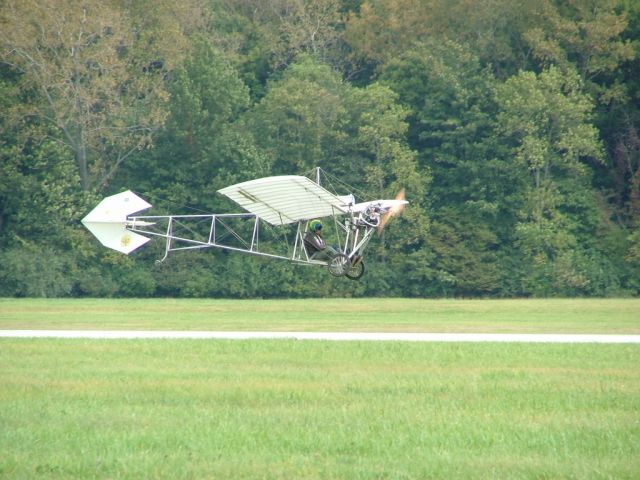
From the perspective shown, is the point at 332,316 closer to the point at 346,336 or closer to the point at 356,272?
the point at 356,272

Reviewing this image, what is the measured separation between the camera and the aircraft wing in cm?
2670

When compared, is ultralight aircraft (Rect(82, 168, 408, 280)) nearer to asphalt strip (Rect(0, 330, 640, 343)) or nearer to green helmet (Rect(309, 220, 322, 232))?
green helmet (Rect(309, 220, 322, 232))

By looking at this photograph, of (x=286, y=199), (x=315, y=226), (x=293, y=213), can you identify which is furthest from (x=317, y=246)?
(x=293, y=213)

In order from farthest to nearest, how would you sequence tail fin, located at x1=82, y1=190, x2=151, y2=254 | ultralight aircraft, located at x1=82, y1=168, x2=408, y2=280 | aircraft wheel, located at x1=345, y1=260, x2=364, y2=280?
1. tail fin, located at x1=82, y1=190, x2=151, y2=254
2. aircraft wheel, located at x1=345, y1=260, x2=364, y2=280
3. ultralight aircraft, located at x1=82, y1=168, x2=408, y2=280

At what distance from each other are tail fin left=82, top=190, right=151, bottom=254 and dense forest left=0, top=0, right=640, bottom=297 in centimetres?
1624

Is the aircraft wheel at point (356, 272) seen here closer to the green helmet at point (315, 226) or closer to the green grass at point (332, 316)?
the green grass at point (332, 316)

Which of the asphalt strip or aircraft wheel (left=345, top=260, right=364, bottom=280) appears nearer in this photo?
the asphalt strip

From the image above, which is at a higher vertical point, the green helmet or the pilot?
the green helmet

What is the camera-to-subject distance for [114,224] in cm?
2995

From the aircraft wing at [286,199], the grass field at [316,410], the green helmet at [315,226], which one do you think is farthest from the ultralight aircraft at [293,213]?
the grass field at [316,410]

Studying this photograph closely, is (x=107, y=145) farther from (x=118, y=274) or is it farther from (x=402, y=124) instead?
(x=402, y=124)

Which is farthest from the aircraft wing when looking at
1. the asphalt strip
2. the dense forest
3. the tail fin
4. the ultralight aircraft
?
the dense forest

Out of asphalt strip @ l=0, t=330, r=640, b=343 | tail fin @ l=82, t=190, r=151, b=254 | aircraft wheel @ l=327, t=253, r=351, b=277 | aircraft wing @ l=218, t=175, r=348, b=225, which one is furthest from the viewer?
tail fin @ l=82, t=190, r=151, b=254

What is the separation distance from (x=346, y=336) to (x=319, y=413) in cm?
1011
